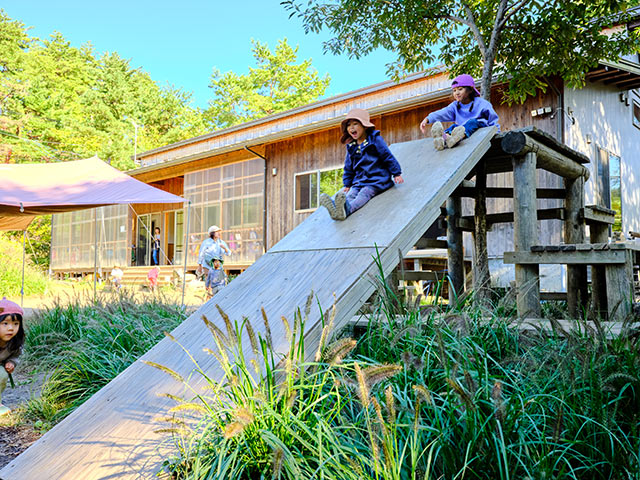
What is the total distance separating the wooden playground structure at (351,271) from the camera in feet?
8.10

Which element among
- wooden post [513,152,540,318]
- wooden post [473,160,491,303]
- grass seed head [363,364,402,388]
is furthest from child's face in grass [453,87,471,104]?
grass seed head [363,364,402,388]

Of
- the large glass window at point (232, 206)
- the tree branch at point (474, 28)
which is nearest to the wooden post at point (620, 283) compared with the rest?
the tree branch at point (474, 28)

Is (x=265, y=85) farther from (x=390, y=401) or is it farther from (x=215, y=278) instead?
(x=390, y=401)

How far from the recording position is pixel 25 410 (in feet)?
13.1

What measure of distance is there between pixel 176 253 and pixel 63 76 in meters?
21.9

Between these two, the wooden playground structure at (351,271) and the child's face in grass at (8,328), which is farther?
the child's face in grass at (8,328)

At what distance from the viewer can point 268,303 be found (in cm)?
334

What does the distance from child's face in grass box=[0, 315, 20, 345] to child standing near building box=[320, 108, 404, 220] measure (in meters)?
2.54

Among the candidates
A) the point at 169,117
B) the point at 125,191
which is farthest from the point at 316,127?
the point at 169,117

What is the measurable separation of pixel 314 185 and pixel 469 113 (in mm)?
10295

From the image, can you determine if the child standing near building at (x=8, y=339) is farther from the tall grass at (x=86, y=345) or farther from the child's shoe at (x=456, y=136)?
the child's shoe at (x=456, y=136)

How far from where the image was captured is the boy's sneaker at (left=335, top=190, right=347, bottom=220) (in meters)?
4.50

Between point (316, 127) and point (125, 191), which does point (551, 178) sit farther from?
point (125, 191)

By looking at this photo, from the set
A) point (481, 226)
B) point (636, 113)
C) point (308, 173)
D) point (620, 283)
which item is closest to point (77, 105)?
point (308, 173)
